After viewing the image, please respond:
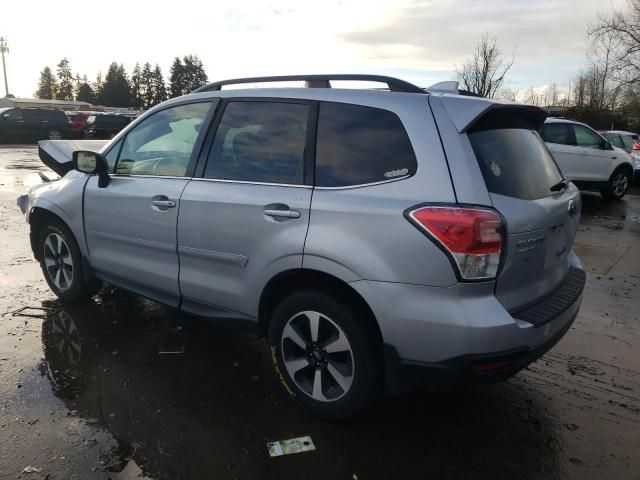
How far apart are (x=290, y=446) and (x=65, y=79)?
12021cm

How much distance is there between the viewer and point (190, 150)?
12.0ft

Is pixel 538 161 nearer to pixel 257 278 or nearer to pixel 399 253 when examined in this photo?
pixel 399 253

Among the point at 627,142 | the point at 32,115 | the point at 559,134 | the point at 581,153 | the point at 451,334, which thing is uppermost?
the point at 32,115

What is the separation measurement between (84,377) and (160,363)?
19.4 inches

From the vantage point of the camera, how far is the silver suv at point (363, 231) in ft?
8.27

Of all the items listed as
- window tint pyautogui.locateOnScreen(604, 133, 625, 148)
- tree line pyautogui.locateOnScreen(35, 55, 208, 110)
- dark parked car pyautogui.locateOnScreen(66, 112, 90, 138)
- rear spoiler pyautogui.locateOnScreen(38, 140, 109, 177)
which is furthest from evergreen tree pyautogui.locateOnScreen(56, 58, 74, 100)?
rear spoiler pyautogui.locateOnScreen(38, 140, 109, 177)

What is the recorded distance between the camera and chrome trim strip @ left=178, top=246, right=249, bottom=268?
3219mm

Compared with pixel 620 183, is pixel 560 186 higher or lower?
higher

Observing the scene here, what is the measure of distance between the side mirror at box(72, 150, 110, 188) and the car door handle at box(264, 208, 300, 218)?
1790mm

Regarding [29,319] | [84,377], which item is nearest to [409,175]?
[84,377]

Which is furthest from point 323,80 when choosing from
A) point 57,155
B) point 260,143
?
point 57,155

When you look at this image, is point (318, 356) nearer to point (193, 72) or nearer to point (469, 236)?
point (469, 236)

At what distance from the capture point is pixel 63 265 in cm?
473

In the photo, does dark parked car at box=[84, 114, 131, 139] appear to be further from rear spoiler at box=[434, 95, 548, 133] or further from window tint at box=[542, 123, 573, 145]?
rear spoiler at box=[434, 95, 548, 133]
